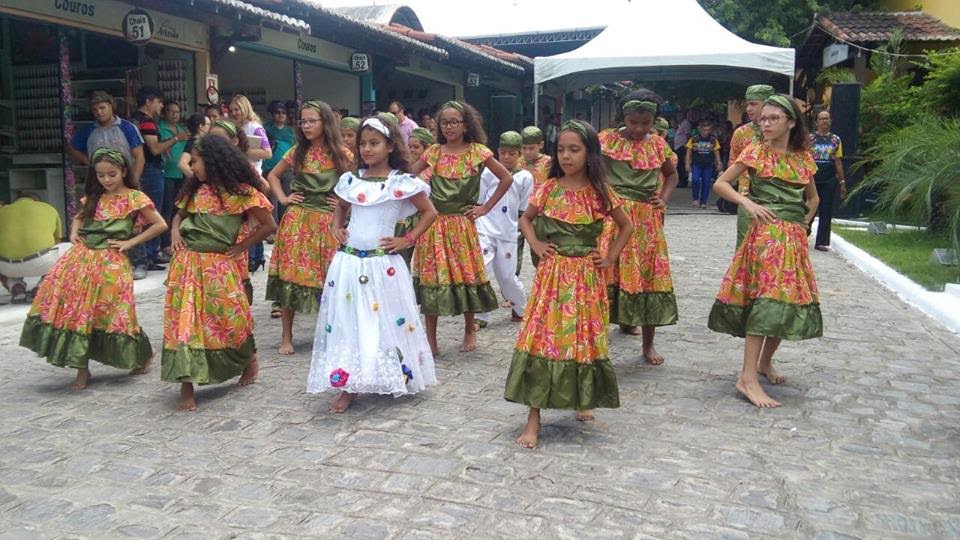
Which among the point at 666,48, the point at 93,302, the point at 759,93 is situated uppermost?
the point at 666,48

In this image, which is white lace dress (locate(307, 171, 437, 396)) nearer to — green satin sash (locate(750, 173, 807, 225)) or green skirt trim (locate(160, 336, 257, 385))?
green skirt trim (locate(160, 336, 257, 385))

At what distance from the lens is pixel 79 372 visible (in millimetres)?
5422

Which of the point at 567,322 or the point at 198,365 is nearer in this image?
the point at 567,322

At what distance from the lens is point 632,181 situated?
18.8ft

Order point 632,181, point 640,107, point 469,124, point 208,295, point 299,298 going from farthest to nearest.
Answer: point 299,298 → point 469,124 → point 632,181 → point 640,107 → point 208,295

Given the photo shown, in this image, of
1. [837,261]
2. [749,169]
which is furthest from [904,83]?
[749,169]

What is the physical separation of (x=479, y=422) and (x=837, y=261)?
7703 mm

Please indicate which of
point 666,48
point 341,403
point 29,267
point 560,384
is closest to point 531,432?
point 560,384

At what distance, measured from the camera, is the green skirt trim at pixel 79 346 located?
528 centimetres

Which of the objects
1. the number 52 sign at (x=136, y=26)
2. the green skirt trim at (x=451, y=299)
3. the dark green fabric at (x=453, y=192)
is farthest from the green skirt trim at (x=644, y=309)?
Answer: the number 52 sign at (x=136, y=26)

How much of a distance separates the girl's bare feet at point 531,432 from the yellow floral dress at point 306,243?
2.45 meters

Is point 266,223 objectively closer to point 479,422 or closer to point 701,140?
point 479,422

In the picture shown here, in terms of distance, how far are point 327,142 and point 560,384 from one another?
2847mm

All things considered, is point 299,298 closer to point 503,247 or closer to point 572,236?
point 503,247
